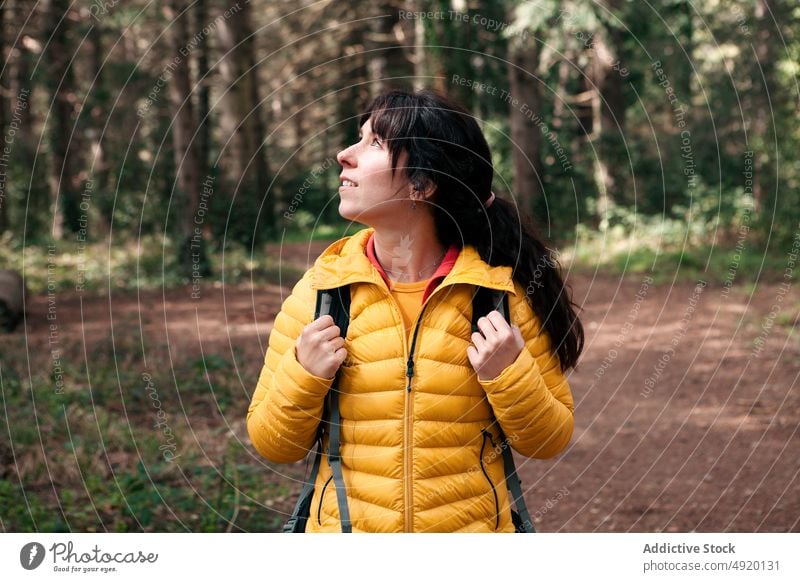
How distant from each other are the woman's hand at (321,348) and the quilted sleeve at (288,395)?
0.9 inches

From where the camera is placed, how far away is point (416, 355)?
2.42 metres

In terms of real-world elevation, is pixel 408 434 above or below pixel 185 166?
below

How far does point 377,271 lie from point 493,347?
0.40m

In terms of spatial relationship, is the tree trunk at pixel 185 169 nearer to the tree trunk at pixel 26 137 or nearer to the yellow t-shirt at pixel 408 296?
the tree trunk at pixel 26 137

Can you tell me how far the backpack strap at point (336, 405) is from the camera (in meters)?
2.40

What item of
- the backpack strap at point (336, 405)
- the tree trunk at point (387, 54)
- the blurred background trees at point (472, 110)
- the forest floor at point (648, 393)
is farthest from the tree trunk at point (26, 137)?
the backpack strap at point (336, 405)

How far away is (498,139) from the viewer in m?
17.4

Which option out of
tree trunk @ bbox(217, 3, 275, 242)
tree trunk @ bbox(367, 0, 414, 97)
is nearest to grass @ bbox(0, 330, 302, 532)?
tree trunk @ bbox(217, 3, 275, 242)

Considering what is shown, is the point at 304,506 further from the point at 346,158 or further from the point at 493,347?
the point at 346,158

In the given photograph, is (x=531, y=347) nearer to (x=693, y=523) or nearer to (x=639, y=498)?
(x=693, y=523)

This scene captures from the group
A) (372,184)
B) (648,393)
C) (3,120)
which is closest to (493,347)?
(372,184)

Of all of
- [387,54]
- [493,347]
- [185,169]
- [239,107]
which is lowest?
[493,347]

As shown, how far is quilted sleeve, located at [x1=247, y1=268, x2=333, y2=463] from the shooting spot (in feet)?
7.77

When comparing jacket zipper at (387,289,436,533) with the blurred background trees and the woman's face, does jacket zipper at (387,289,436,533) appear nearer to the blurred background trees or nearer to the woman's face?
the woman's face
